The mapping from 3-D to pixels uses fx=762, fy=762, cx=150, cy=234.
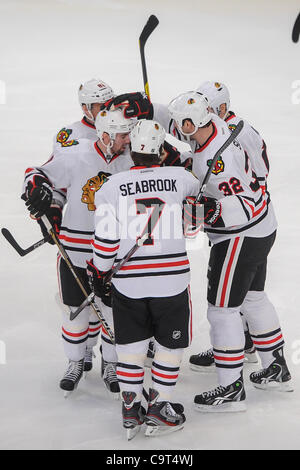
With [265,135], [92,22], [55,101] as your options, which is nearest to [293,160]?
[265,135]

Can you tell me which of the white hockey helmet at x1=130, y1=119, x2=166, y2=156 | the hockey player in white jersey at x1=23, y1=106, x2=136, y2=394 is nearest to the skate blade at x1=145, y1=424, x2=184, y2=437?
the hockey player in white jersey at x1=23, y1=106, x2=136, y2=394

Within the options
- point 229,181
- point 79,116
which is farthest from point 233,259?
point 79,116

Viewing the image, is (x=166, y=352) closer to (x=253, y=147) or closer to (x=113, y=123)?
(x=113, y=123)

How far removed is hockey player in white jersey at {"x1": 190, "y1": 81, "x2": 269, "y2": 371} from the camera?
3033mm

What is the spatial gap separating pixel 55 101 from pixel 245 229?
5097mm

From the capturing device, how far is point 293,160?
5875 mm

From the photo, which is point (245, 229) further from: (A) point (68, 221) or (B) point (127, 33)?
(B) point (127, 33)

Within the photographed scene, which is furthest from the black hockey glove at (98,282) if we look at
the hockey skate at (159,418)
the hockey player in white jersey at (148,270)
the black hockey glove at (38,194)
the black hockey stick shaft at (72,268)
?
the hockey skate at (159,418)

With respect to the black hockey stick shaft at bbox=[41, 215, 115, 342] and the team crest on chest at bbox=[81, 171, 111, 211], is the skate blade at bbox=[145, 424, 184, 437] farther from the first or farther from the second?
the team crest on chest at bbox=[81, 171, 111, 211]

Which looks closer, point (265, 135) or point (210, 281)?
point (210, 281)

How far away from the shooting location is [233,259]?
8.92 feet

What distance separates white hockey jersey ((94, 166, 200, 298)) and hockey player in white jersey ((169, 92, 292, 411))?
0.57 feet

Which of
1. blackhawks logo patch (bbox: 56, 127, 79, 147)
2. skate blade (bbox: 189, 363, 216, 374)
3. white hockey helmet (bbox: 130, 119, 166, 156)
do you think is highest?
white hockey helmet (bbox: 130, 119, 166, 156)

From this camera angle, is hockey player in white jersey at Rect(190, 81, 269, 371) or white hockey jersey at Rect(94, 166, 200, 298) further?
hockey player in white jersey at Rect(190, 81, 269, 371)
